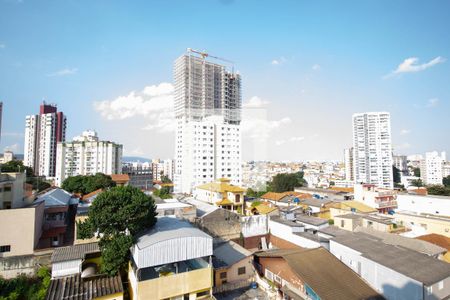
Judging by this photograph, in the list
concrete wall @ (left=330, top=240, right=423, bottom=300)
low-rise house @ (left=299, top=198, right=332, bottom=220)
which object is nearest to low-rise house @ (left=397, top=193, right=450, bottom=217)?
low-rise house @ (left=299, top=198, right=332, bottom=220)

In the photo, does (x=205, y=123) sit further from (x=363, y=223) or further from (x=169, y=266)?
(x=169, y=266)

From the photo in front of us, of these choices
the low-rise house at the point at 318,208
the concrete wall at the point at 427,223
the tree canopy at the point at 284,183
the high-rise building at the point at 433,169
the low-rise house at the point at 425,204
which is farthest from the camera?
the high-rise building at the point at 433,169

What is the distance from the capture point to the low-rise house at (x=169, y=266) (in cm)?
1013

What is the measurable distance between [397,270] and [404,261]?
1.09 m

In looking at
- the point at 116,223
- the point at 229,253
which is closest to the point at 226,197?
the point at 229,253

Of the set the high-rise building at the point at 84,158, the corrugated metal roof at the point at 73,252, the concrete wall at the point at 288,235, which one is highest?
the high-rise building at the point at 84,158

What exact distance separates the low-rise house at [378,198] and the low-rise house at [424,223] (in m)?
6.50

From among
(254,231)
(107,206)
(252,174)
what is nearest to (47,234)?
(107,206)

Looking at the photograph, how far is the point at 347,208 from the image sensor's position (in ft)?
86.1

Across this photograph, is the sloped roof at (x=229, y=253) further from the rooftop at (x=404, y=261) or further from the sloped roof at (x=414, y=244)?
the sloped roof at (x=414, y=244)

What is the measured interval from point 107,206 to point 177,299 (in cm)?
537

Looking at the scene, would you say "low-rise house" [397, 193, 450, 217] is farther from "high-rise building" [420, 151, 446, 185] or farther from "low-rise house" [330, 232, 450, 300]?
"high-rise building" [420, 151, 446, 185]

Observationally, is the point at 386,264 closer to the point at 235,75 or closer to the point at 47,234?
the point at 47,234

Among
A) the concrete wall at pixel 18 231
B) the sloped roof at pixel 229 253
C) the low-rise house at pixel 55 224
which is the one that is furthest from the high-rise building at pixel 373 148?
the concrete wall at pixel 18 231
